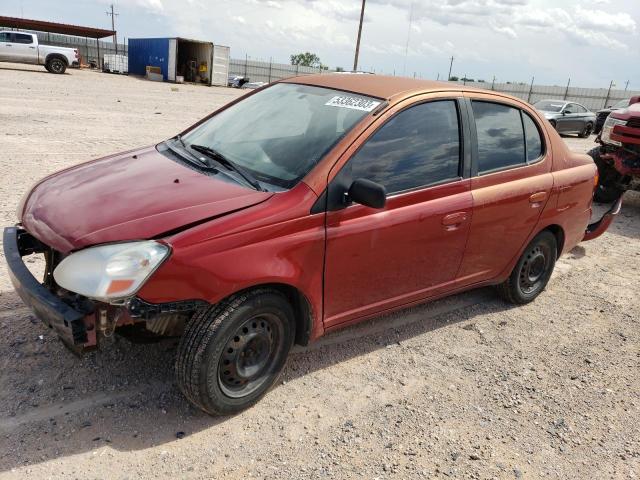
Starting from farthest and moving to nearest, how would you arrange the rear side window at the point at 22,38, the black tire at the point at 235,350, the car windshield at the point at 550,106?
the rear side window at the point at 22,38 < the car windshield at the point at 550,106 < the black tire at the point at 235,350

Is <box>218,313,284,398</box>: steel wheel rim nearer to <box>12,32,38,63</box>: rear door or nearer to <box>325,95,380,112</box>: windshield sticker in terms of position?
<box>325,95,380,112</box>: windshield sticker

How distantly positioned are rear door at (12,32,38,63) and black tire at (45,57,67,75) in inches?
32.7

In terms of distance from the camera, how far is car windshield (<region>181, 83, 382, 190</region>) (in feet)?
9.77

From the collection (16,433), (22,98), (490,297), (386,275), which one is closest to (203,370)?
(16,433)

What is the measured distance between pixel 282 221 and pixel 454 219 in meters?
1.30

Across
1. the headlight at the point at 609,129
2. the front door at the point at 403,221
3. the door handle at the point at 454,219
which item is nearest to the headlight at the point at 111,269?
the front door at the point at 403,221

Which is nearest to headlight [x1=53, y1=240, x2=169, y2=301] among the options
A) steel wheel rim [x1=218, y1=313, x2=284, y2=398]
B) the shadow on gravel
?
steel wheel rim [x1=218, y1=313, x2=284, y2=398]

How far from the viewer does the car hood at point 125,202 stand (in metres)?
2.45

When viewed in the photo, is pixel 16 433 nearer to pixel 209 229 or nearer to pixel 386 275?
pixel 209 229

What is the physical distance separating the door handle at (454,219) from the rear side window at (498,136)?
0.37 metres

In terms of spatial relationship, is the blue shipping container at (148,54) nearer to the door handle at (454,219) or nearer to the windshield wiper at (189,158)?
the windshield wiper at (189,158)

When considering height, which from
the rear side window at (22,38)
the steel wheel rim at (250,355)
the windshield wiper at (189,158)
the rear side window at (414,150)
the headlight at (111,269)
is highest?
the rear side window at (414,150)

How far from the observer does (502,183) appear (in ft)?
12.3

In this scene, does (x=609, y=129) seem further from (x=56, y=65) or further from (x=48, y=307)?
(x=56, y=65)
